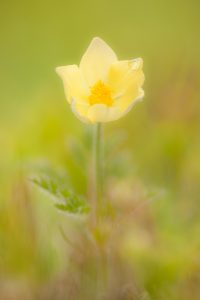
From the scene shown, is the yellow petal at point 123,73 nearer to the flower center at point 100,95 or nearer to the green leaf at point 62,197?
the flower center at point 100,95

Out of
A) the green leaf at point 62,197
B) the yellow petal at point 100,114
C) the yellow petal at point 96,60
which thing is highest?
the yellow petal at point 96,60

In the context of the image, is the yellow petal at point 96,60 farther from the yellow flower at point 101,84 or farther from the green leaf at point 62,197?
the green leaf at point 62,197

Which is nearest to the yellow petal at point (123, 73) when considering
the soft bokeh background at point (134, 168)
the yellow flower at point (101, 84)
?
the yellow flower at point (101, 84)

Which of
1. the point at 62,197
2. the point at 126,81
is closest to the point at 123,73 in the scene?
the point at 126,81

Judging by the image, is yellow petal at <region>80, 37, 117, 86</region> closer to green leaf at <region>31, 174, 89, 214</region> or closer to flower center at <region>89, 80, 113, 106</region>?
flower center at <region>89, 80, 113, 106</region>

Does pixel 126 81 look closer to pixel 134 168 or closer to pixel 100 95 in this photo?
pixel 100 95

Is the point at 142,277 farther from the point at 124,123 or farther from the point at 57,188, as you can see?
the point at 124,123

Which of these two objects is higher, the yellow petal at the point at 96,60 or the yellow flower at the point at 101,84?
the yellow petal at the point at 96,60
